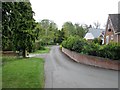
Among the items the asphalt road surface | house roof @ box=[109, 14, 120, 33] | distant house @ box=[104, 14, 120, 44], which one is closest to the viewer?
the asphalt road surface

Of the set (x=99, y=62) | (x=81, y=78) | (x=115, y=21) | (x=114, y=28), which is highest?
(x=115, y=21)

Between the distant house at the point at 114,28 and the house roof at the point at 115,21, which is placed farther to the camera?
the house roof at the point at 115,21

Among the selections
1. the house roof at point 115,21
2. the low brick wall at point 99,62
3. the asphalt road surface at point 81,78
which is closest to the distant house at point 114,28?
the house roof at point 115,21

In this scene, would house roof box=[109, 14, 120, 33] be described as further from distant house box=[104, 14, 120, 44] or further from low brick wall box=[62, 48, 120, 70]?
low brick wall box=[62, 48, 120, 70]

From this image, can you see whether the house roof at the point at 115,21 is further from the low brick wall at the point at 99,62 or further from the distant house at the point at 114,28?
the low brick wall at the point at 99,62

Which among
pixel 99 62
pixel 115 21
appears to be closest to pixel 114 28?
pixel 115 21

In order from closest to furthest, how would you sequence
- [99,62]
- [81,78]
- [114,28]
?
[81,78] → [99,62] → [114,28]

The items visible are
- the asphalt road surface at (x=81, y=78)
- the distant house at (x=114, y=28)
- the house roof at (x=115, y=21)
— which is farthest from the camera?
the house roof at (x=115, y=21)

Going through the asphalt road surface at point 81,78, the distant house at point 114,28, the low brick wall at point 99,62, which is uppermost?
the distant house at point 114,28

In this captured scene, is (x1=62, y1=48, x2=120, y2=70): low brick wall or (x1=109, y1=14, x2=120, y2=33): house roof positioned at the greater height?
(x1=109, y1=14, x2=120, y2=33): house roof

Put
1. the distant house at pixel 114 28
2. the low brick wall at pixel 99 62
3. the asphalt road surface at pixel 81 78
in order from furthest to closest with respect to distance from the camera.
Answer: the distant house at pixel 114 28, the low brick wall at pixel 99 62, the asphalt road surface at pixel 81 78

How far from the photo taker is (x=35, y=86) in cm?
949

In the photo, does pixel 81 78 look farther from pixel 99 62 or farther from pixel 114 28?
pixel 114 28

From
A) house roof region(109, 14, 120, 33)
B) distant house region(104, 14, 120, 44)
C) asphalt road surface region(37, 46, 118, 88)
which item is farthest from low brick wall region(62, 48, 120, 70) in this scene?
house roof region(109, 14, 120, 33)
